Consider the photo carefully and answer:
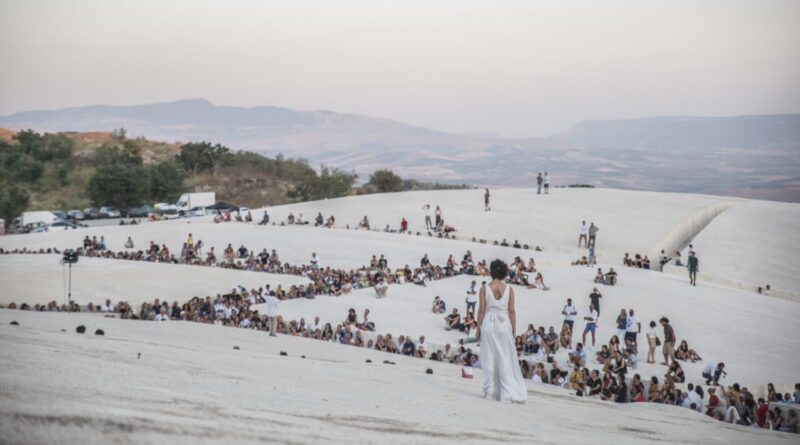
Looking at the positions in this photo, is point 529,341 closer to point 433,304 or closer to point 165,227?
point 433,304

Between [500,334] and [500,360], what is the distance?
1.13ft

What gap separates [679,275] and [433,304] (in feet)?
47.7

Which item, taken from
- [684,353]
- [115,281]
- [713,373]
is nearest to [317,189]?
[115,281]

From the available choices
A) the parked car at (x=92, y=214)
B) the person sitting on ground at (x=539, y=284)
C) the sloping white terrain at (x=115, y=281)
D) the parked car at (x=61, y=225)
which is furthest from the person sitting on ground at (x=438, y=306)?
the parked car at (x=92, y=214)

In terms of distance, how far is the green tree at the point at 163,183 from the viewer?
8725 centimetres

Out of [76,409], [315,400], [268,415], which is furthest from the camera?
[315,400]

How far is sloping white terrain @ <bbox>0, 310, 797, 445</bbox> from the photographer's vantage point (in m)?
5.70

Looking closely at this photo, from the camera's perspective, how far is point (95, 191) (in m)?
82.5

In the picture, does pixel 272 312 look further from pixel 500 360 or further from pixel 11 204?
pixel 11 204

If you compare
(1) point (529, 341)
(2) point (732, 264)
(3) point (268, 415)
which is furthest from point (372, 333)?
(2) point (732, 264)

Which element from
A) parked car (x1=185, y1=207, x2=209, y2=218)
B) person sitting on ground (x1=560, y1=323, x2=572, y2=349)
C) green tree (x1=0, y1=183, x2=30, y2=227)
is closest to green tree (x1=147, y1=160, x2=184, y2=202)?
green tree (x1=0, y1=183, x2=30, y2=227)

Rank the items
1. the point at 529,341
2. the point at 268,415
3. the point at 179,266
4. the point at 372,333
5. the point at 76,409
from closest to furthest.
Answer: the point at 76,409
the point at 268,415
the point at 529,341
the point at 372,333
the point at 179,266

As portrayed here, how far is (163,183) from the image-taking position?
289ft

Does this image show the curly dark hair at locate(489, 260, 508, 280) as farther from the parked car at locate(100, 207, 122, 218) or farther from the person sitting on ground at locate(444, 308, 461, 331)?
the parked car at locate(100, 207, 122, 218)
